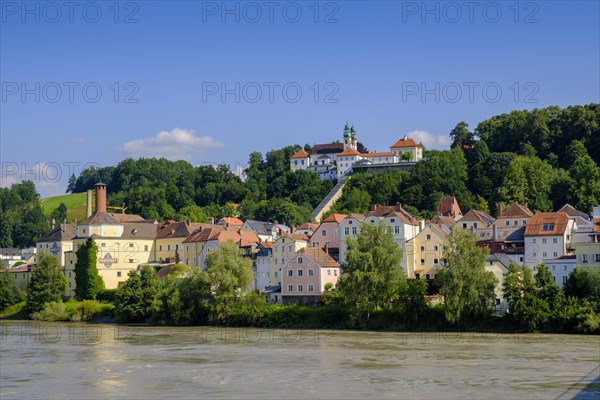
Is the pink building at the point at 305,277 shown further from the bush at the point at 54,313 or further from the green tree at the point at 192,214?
the green tree at the point at 192,214

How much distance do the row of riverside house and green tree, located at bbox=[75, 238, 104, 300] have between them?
11.7 ft

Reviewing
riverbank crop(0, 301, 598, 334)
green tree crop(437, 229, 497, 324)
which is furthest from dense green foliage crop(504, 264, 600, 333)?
green tree crop(437, 229, 497, 324)

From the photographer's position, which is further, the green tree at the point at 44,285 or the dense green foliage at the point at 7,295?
the dense green foliage at the point at 7,295

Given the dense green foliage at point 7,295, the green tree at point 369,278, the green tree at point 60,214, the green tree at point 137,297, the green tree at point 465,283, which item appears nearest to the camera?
the green tree at point 465,283

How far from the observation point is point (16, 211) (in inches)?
5349

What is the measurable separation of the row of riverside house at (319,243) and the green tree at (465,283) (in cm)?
328

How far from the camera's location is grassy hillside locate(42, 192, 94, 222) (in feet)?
419

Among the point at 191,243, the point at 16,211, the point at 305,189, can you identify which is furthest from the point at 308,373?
the point at 16,211

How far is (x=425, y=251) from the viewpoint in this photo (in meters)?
64.2

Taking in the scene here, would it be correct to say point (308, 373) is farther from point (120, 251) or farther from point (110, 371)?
point (120, 251)

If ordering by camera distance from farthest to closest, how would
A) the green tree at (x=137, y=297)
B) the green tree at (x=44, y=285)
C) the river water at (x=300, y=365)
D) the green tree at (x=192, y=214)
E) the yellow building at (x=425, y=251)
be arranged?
1. the green tree at (x=192, y=214)
2. the green tree at (x=44, y=285)
3. the yellow building at (x=425, y=251)
4. the green tree at (x=137, y=297)
5. the river water at (x=300, y=365)

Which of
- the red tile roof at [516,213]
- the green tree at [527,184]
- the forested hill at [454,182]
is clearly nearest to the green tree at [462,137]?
the forested hill at [454,182]

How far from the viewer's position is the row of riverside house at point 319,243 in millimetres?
60219

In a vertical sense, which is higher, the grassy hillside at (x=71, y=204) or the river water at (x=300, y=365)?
the grassy hillside at (x=71, y=204)
